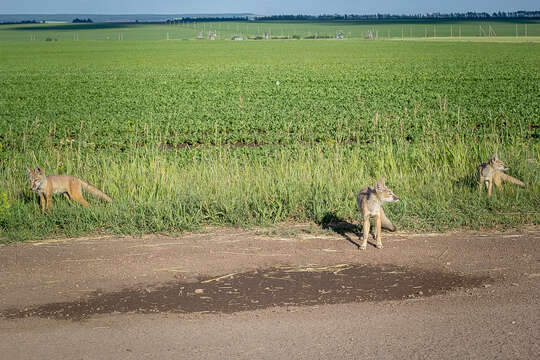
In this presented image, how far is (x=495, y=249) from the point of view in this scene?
6.42 meters

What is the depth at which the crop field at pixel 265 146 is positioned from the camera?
24.9ft

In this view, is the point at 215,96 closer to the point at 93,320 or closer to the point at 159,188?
the point at 159,188

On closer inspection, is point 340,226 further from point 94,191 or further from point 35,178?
point 35,178

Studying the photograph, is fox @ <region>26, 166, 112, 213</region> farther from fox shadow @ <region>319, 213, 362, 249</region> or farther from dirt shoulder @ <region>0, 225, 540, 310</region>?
fox shadow @ <region>319, 213, 362, 249</region>

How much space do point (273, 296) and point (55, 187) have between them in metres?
4.09

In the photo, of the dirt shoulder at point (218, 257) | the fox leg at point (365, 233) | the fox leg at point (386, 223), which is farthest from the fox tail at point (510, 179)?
the fox leg at point (365, 233)

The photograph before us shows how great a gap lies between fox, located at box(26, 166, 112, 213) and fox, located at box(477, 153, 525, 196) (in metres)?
5.10

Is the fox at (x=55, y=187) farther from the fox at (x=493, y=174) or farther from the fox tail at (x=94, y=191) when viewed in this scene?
the fox at (x=493, y=174)

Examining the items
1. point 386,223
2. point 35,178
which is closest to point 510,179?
point 386,223

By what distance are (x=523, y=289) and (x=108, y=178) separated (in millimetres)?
6133

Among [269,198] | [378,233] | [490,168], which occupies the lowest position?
[378,233]

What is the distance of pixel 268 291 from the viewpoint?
5.38 m

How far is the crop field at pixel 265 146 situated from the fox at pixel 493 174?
0.17m

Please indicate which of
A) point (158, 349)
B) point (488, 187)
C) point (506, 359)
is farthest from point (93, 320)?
point (488, 187)
